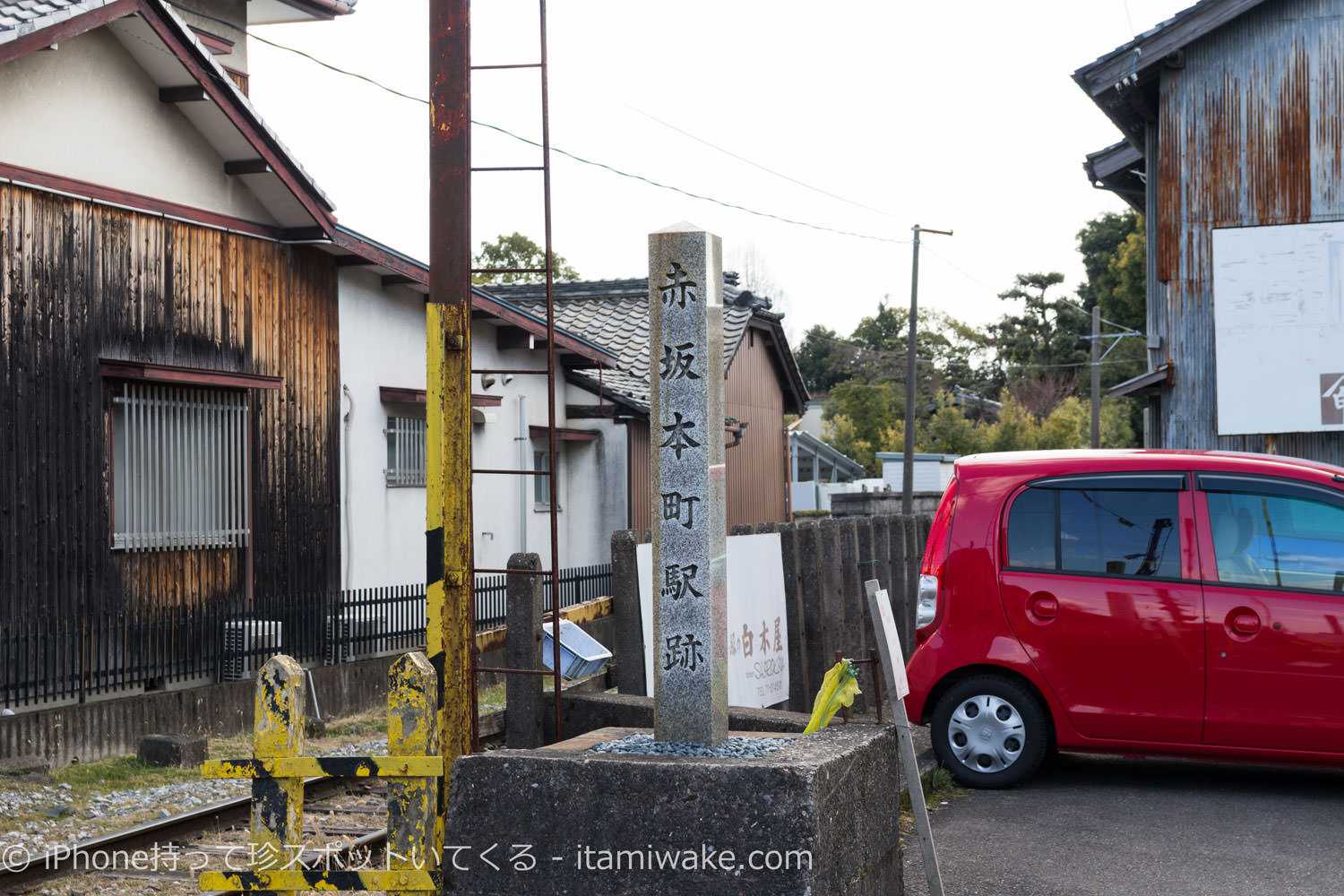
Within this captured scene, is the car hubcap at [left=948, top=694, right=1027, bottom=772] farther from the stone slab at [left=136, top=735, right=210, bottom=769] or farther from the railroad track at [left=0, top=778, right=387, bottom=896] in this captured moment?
the stone slab at [left=136, top=735, right=210, bottom=769]

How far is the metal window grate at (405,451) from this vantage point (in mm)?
15797

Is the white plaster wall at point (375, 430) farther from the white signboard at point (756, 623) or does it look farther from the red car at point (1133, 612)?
the red car at point (1133, 612)

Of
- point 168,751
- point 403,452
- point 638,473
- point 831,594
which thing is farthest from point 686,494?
point 638,473

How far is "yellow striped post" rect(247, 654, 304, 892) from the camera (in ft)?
14.9

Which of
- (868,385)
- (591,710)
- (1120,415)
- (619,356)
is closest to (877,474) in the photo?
(868,385)

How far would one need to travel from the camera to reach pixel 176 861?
6977mm

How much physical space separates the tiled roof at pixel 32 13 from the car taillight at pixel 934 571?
806cm

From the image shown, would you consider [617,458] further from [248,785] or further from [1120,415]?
[1120,415]

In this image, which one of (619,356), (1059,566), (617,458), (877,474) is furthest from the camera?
(877,474)

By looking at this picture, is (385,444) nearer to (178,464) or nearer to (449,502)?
(178,464)

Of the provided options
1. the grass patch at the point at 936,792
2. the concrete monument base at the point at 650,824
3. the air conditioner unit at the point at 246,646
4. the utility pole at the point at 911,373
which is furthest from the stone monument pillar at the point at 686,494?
the utility pole at the point at 911,373

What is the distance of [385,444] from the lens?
1564 centimetres

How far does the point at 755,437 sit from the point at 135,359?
18994mm

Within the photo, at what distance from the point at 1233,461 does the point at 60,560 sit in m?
9.32
